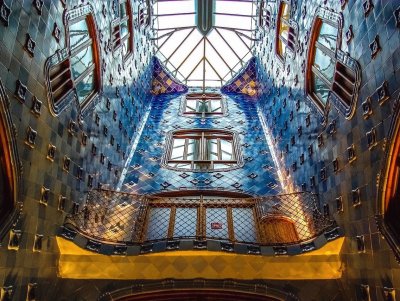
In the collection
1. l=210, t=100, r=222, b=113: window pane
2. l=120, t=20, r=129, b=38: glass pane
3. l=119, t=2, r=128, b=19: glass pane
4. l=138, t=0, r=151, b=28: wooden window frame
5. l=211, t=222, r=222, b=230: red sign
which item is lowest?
l=211, t=222, r=222, b=230: red sign

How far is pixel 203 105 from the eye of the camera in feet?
65.4

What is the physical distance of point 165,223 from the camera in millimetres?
10461

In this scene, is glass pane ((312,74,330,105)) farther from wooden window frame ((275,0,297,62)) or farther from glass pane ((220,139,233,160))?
glass pane ((220,139,233,160))

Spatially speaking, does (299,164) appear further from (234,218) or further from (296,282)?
(296,282)

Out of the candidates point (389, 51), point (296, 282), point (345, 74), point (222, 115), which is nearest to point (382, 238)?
point (296, 282)

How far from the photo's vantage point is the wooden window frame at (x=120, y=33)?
1294 centimetres

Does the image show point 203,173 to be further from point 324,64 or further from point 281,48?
point 281,48

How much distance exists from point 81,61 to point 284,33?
8445mm

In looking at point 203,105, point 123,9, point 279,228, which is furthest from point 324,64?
point 203,105

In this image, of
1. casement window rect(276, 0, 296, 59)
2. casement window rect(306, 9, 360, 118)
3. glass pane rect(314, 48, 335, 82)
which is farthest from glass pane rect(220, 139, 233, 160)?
glass pane rect(314, 48, 335, 82)

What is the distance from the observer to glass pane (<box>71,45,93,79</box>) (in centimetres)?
927

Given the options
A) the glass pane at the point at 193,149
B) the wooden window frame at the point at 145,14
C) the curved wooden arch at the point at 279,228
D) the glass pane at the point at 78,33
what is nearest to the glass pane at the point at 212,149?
the glass pane at the point at 193,149

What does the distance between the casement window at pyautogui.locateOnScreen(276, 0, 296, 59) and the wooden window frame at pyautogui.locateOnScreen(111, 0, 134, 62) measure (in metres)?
6.13

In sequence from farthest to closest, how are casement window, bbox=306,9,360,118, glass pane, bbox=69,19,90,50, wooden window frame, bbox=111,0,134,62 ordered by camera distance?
wooden window frame, bbox=111,0,134,62 < glass pane, bbox=69,19,90,50 < casement window, bbox=306,9,360,118
